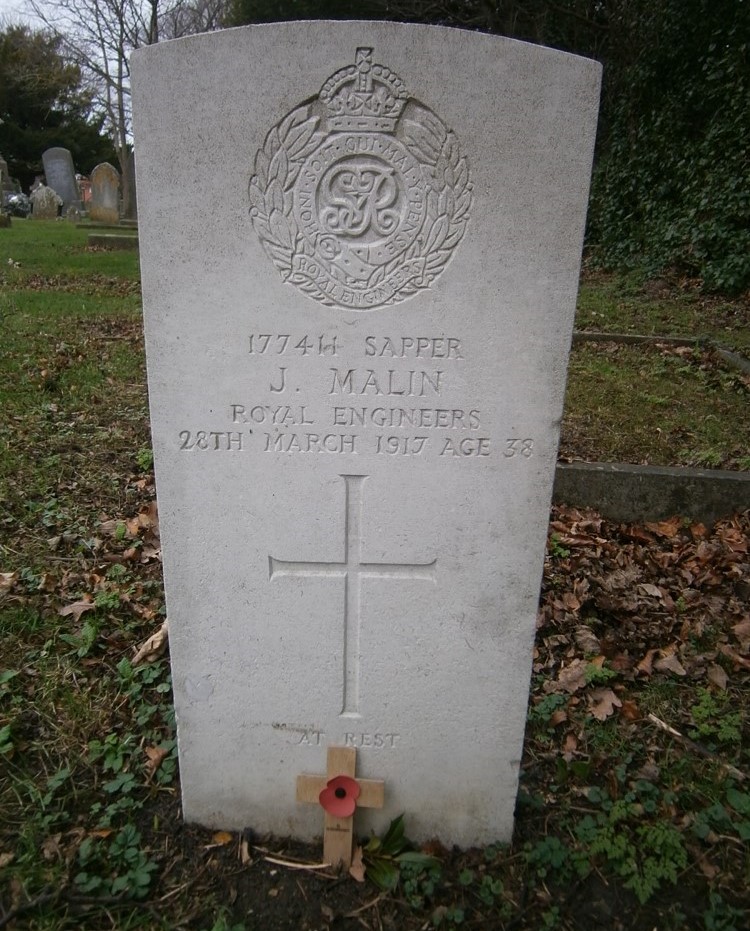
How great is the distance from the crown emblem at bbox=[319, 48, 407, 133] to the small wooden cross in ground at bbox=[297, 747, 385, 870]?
72.6 inches

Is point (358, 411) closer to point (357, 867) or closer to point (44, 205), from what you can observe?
point (357, 867)

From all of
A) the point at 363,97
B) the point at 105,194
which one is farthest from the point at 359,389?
the point at 105,194

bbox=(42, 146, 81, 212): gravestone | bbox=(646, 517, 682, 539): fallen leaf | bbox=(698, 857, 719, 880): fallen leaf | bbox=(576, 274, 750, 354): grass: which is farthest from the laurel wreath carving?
bbox=(42, 146, 81, 212): gravestone

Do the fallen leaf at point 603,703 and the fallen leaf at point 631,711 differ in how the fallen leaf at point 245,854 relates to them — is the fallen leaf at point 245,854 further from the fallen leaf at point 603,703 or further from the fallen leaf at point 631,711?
the fallen leaf at point 631,711

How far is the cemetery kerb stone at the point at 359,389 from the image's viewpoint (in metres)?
1.69

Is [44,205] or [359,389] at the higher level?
[44,205]

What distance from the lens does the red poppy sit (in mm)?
2273

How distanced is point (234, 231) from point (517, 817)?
2150mm

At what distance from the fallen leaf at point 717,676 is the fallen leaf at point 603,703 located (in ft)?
1.45

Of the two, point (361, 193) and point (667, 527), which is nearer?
point (361, 193)

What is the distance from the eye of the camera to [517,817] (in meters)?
2.51

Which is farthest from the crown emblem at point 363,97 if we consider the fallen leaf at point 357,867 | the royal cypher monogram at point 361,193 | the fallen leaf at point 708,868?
the fallen leaf at point 708,868

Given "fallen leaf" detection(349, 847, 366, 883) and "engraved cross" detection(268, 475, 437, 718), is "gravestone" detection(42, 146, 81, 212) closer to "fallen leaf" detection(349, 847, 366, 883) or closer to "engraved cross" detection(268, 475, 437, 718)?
"engraved cross" detection(268, 475, 437, 718)

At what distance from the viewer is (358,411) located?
194 cm
